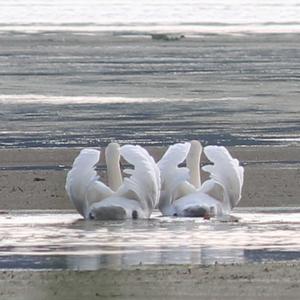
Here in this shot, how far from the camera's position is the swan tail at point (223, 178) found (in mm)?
15969

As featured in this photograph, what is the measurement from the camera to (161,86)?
3750 centimetres

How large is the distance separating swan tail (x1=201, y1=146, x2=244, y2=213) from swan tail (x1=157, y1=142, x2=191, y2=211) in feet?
0.72

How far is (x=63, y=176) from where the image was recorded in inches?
798

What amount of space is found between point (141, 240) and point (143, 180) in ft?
3.77

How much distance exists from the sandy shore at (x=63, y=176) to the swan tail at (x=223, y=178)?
74.7 inches

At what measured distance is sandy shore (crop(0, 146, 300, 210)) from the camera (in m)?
18.2

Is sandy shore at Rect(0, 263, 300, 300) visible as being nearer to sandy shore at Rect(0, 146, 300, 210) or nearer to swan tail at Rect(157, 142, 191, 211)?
swan tail at Rect(157, 142, 191, 211)

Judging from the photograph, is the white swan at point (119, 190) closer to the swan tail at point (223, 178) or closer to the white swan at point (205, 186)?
the white swan at point (205, 186)
